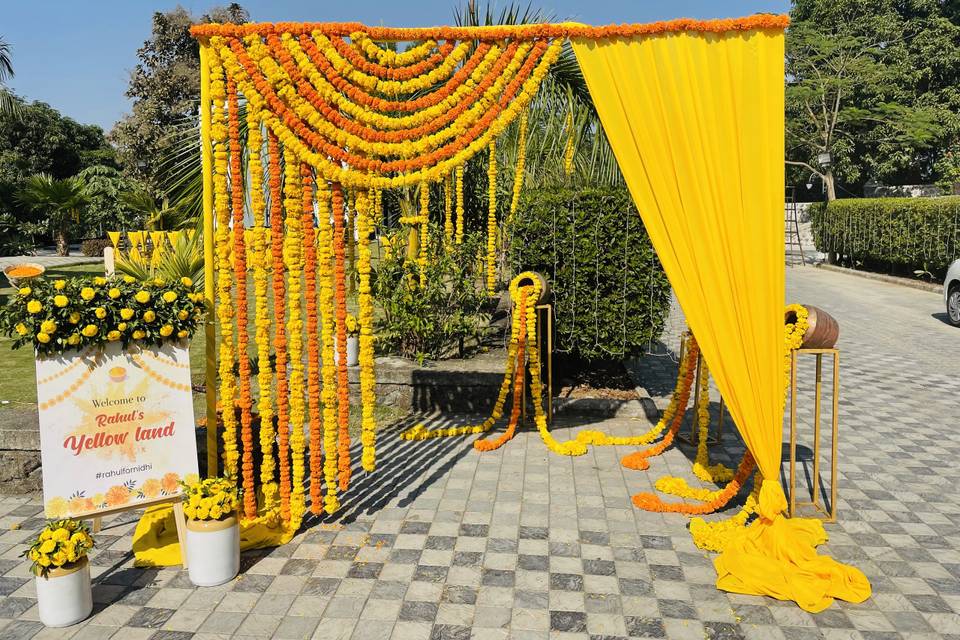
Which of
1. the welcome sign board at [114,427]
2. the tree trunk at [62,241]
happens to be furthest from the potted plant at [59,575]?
the tree trunk at [62,241]

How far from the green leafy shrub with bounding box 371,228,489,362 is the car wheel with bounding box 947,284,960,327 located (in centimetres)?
934

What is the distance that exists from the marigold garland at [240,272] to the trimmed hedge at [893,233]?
17.6m

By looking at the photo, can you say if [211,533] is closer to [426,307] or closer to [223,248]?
[223,248]

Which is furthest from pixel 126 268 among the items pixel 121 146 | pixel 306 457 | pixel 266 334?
pixel 121 146

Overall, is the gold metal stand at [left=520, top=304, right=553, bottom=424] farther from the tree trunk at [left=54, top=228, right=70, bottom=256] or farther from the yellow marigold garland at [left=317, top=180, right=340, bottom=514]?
the tree trunk at [left=54, top=228, right=70, bottom=256]

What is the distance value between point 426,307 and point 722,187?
A: 4093mm

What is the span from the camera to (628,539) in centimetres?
425

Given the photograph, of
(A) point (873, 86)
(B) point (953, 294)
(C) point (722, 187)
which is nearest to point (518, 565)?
(C) point (722, 187)

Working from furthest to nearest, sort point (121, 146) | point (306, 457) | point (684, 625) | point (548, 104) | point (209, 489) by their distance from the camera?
point (121, 146) → point (548, 104) → point (306, 457) → point (209, 489) → point (684, 625)

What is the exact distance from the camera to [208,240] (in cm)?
402

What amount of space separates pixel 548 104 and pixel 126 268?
4880mm

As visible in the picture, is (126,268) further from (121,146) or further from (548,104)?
(121,146)

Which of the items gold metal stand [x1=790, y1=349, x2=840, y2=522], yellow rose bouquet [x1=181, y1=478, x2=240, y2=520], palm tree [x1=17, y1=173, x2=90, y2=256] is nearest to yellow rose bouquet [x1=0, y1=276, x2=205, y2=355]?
yellow rose bouquet [x1=181, y1=478, x2=240, y2=520]

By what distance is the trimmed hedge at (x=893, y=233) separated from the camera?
54.2 feet
